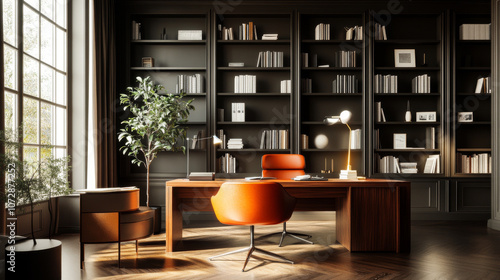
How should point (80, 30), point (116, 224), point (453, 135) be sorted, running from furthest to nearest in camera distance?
point (453, 135)
point (80, 30)
point (116, 224)

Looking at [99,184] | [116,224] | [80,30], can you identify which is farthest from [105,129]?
[116,224]

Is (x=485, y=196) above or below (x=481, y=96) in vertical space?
below

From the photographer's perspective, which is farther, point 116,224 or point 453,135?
point 453,135

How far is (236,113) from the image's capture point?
585 centimetres

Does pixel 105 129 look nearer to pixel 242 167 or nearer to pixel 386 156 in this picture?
pixel 242 167

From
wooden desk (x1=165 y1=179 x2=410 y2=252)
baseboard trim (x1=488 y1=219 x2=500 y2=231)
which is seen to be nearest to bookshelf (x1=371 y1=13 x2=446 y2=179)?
baseboard trim (x1=488 y1=219 x2=500 y2=231)

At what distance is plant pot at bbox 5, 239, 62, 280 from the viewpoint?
2.39 m

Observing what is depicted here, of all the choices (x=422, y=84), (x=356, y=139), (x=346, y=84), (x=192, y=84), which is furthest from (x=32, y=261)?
(x=422, y=84)

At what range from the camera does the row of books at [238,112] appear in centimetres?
584

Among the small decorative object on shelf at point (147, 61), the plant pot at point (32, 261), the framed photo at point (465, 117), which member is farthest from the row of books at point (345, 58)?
the plant pot at point (32, 261)

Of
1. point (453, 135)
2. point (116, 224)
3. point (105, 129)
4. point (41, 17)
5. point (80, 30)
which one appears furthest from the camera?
point (453, 135)

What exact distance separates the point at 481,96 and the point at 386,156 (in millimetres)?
1723

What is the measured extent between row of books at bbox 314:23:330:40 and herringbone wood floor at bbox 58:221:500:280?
9.55ft

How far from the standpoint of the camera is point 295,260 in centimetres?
344
